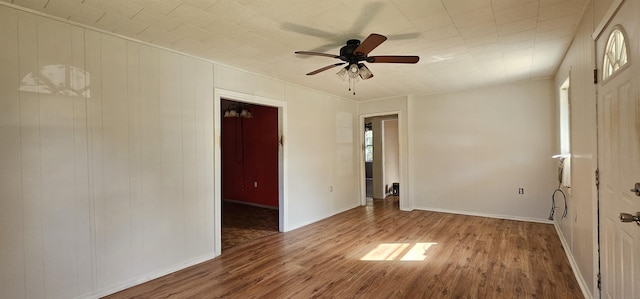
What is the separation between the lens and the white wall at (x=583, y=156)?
207cm

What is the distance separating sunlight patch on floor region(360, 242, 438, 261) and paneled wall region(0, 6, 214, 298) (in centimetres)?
205

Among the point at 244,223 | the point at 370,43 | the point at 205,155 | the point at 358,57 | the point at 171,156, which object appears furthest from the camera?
the point at 244,223

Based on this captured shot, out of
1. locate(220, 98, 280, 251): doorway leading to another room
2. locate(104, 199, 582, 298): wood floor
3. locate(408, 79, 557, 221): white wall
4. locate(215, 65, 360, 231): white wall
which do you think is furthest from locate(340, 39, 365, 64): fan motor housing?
locate(408, 79, 557, 221): white wall

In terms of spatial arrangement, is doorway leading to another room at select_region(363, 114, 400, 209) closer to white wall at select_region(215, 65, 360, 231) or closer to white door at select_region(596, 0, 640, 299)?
white wall at select_region(215, 65, 360, 231)

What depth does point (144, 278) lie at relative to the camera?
2.72 m

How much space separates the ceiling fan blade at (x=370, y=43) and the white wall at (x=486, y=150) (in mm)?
3504

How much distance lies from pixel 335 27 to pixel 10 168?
8.92ft

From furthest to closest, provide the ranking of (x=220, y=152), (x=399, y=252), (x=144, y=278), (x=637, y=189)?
(x=220, y=152) → (x=399, y=252) → (x=144, y=278) → (x=637, y=189)

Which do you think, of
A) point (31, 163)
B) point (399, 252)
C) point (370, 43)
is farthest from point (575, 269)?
point (31, 163)

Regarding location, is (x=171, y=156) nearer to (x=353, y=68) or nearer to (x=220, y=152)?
(x=220, y=152)

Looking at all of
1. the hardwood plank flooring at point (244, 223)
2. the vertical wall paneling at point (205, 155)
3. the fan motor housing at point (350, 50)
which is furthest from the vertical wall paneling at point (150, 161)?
the fan motor housing at point (350, 50)

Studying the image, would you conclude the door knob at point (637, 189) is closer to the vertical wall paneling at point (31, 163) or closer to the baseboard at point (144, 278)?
the baseboard at point (144, 278)

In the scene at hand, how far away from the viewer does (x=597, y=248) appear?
201 centimetres

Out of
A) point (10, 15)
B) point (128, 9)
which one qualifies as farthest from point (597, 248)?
point (10, 15)
